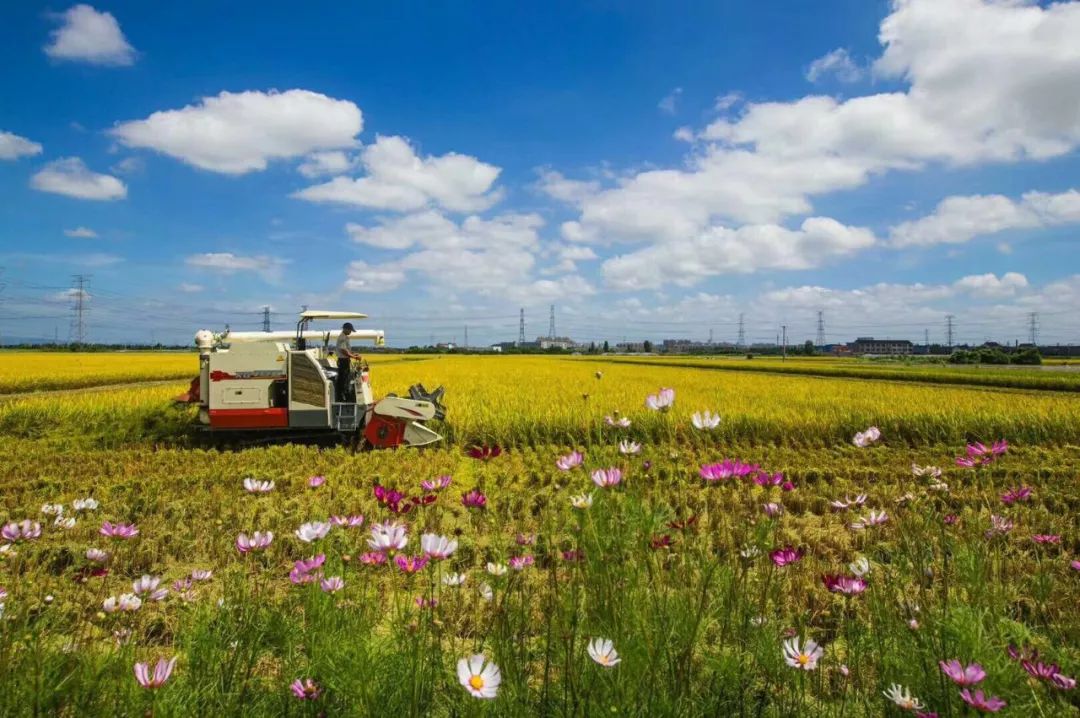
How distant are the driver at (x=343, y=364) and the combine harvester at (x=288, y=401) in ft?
0.26

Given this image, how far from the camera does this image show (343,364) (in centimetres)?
998

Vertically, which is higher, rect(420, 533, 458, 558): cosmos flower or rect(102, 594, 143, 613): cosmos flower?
rect(420, 533, 458, 558): cosmos flower

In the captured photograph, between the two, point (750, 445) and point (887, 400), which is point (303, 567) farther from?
point (887, 400)

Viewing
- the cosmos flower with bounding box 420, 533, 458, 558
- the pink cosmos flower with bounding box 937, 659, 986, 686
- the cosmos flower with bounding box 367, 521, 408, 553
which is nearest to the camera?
the pink cosmos flower with bounding box 937, 659, 986, 686

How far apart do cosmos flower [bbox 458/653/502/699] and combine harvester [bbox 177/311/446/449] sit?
8.08 m

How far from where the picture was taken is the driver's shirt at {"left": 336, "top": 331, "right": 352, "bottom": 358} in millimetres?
9950

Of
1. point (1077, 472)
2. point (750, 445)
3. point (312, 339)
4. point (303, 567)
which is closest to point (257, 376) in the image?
point (312, 339)

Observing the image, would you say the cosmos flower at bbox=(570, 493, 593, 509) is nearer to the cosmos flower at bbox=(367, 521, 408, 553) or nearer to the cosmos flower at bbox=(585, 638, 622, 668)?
the cosmos flower at bbox=(585, 638, 622, 668)

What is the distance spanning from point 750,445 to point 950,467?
317 centimetres

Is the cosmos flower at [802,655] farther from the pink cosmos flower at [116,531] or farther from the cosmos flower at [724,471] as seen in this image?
the pink cosmos flower at [116,531]

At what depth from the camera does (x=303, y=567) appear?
2.59 metres

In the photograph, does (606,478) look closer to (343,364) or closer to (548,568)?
(548,568)

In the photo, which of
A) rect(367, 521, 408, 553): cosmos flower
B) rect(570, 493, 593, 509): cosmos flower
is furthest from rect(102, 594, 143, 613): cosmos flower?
rect(570, 493, 593, 509): cosmos flower

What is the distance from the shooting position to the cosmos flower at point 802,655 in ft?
6.88
